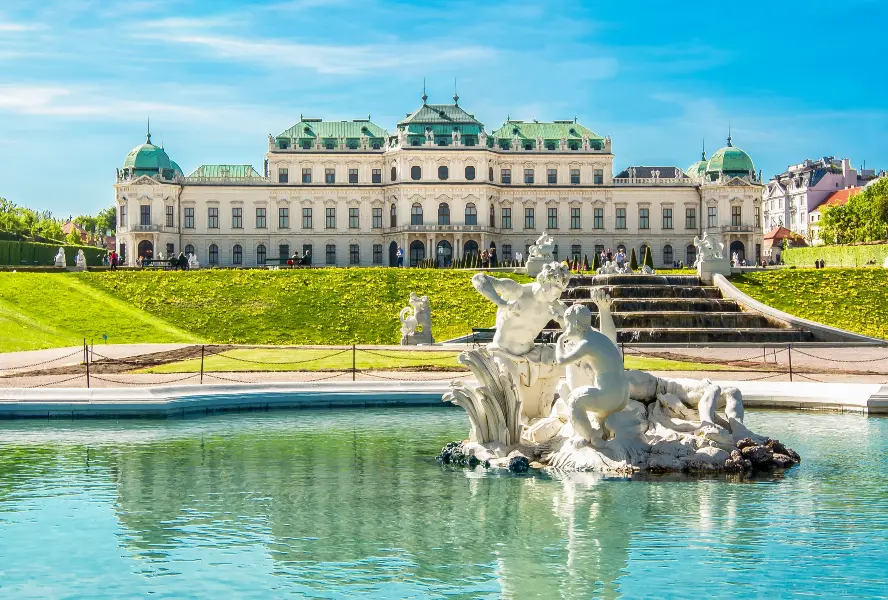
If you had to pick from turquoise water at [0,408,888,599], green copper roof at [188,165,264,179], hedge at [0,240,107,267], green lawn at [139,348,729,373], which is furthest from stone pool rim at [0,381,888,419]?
green copper roof at [188,165,264,179]

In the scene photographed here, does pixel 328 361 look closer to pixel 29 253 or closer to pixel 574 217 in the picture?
pixel 29 253

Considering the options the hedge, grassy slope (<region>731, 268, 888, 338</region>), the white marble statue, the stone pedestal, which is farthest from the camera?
the hedge

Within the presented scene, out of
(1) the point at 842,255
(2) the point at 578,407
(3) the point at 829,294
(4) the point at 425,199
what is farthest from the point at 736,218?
(2) the point at 578,407

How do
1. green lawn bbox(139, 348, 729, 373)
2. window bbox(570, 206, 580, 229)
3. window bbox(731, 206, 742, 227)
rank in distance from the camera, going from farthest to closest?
1. window bbox(570, 206, 580, 229)
2. window bbox(731, 206, 742, 227)
3. green lawn bbox(139, 348, 729, 373)

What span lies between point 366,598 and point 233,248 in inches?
3095

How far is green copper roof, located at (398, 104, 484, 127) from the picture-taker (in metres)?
83.3

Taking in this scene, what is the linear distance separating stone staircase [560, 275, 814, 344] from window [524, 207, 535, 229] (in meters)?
42.3

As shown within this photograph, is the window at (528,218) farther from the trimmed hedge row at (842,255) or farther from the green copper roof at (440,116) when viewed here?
the trimmed hedge row at (842,255)

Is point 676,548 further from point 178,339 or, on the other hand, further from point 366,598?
point 178,339

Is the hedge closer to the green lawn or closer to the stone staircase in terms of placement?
the stone staircase

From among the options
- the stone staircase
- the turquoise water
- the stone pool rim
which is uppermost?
the stone staircase

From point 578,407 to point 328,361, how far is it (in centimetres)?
1504

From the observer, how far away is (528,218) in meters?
85.9

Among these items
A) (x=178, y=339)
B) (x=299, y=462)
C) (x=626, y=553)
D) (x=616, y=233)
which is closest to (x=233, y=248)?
(x=616, y=233)
